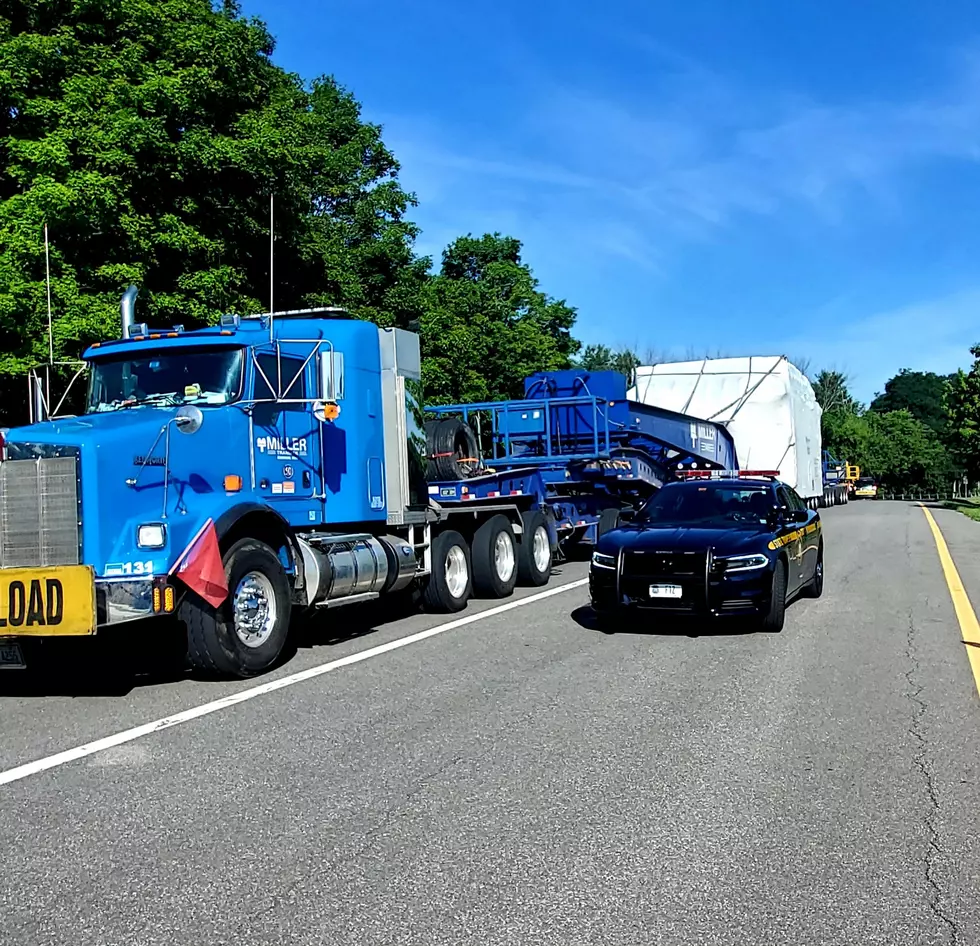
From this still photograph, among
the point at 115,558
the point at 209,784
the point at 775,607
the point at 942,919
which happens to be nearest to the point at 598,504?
the point at 775,607

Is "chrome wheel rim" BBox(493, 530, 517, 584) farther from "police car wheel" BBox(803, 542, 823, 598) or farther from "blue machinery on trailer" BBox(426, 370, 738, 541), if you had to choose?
"police car wheel" BBox(803, 542, 823, 598)

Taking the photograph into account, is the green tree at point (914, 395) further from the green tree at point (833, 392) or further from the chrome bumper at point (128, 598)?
the chrome bumper at point (128, 598)

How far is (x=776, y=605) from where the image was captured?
1043cm

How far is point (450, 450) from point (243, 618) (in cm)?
605

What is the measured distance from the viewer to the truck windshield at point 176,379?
9.43m

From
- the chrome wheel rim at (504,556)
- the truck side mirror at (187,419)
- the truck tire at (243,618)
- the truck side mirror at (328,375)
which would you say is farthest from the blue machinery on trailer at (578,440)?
the truck side mirror at (187,419)

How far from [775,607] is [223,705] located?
5.39 m

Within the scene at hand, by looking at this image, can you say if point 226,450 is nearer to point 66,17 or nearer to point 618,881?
point 618,881

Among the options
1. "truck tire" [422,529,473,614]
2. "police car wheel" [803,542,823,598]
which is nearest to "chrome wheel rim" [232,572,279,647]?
"truck tire" [422,529,473,614]

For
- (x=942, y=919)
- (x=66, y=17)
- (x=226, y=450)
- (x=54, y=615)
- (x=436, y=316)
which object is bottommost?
(x=942, y=919)

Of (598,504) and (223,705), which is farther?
(598,504)

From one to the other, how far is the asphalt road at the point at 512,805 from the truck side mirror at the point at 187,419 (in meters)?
2.00

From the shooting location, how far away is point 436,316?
32281 millimetres

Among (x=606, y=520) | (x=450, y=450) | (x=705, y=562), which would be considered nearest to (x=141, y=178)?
(x=450, y=450)
